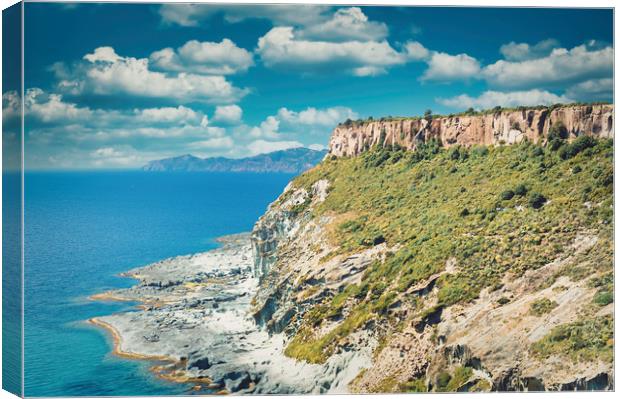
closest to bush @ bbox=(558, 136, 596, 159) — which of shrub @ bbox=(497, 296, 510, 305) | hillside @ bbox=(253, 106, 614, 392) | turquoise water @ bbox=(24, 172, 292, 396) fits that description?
hillside @ bbox=(253, 106, 614, 392)

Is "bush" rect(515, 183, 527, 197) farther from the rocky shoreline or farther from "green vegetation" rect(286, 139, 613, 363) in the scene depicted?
the rocky shoreline

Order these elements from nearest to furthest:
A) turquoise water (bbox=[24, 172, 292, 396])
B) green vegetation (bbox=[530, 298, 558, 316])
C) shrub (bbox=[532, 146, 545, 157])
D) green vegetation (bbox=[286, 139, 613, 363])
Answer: green vegetation (bbox=[530, 298, 558, 316]), green vegetation (bbox=[286, 139, 613, 363]), turquoise water (bbox=[24, 172, 292, 396]), shrub (bbox=[532, 146, 545, 157])

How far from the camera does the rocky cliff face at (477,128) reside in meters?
25.9

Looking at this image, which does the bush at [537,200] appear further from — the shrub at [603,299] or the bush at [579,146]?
the shrub at [603,299]

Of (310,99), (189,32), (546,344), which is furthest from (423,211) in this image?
(189,32)

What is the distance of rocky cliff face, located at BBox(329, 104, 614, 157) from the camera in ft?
85.1

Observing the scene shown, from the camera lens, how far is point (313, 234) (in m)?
32.9

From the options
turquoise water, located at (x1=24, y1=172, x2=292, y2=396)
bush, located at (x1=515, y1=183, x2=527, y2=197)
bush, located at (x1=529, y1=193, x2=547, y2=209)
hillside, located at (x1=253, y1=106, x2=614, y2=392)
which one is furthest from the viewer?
turquoise water, located at (x1=24, y1=172, x2=292, y2=396)

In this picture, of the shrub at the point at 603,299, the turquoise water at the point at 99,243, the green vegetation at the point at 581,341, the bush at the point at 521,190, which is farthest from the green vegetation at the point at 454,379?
the turquoise water at the point at 99,243

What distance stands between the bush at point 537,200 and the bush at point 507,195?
0.96m

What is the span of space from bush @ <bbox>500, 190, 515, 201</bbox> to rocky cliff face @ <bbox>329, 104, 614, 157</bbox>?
3.53m

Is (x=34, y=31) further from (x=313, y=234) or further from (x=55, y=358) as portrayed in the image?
(x=313, y=234)

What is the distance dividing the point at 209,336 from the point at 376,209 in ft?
28.5

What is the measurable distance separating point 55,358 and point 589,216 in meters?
20.3
